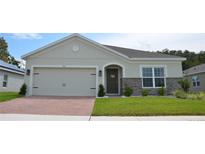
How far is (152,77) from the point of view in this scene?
15.4m

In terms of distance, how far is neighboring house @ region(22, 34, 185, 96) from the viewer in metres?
15.0

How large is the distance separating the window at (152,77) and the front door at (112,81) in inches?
89.8

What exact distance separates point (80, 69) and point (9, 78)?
996 cm

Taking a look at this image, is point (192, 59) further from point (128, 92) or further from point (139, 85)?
point (128, 92)

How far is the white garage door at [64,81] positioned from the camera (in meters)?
15.0

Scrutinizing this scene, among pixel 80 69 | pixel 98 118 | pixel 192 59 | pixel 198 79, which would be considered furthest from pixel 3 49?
pixel 192 59

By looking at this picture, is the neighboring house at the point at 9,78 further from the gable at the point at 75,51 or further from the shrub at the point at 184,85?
the shrub at the point at 184,85

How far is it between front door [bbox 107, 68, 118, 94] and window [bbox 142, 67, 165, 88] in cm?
228

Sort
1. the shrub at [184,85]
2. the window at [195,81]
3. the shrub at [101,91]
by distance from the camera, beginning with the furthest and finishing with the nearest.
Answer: the window at [195,81] < the shrub at [184,85] < the shrub at [101,91]

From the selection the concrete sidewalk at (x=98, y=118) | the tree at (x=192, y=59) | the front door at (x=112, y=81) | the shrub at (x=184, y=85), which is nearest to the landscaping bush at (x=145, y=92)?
the front door at (x=112, y=81)

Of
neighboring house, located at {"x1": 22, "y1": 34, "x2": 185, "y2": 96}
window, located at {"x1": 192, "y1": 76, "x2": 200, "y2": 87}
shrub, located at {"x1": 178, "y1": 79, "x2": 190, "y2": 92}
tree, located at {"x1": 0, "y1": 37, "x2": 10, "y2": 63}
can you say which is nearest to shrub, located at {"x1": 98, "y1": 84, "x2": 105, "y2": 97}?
neighboring house, located at {"x1": 22, "y1": 34, "x2": 185, "y2": 96}

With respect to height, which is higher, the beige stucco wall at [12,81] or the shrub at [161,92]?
the beige stucco wall at [12,81]

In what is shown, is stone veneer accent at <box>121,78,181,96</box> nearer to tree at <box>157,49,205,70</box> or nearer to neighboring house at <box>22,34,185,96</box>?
neighboring house at <box>22,34,185,96</box>
